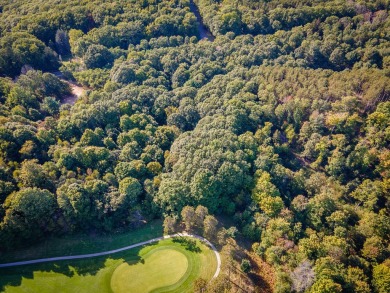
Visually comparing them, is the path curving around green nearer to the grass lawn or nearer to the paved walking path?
the grass lawn

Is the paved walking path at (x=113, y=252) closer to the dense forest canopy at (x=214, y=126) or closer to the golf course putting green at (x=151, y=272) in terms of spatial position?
the golf course putting green at (x=151, y=272)

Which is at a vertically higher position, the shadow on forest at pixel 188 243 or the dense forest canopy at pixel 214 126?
the dense forest canopy at pixel 214 126

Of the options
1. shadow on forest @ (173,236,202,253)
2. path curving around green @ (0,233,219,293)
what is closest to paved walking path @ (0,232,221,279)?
path curving around green @ (0,233,219,293)

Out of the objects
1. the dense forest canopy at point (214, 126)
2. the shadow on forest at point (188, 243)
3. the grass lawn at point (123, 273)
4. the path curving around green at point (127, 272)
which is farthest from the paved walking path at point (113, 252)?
the dense forest canopy at point (214, 126)

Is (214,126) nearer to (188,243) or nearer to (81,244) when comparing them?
(188,243)

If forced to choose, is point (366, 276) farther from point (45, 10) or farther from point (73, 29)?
point (45, 10)

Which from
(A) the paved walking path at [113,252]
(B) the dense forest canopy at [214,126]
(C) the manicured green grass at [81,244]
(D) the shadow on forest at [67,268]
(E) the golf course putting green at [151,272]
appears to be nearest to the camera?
(E) the golf course putting green at [151,272]

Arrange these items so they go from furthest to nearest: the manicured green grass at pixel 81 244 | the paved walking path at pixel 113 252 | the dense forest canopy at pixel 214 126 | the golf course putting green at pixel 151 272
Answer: the dense forest canopy at pixel 214 126 < the manicured green grass at pixel 81 244 < the paved walking path at pixel 113 252 < the golf course putting green at pixel 151 272

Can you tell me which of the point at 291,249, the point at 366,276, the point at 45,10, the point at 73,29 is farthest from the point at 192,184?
the point at 45,10
